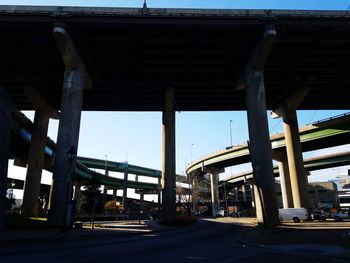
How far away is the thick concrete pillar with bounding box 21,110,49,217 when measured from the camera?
151 feet

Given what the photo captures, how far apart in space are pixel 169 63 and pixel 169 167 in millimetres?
12388

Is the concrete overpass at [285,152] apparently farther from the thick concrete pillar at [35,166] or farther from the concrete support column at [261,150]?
the thick concrete pillar at [35,166]

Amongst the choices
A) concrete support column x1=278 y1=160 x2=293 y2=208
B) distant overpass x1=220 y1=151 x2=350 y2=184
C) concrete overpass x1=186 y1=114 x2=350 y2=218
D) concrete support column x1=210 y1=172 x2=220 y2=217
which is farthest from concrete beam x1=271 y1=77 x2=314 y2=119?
concrete support column x1=210 y1=172 x2=220 y2=217

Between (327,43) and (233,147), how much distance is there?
1704 inches

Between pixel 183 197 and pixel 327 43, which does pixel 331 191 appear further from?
pixel 327 43

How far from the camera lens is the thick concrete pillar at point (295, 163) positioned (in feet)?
162

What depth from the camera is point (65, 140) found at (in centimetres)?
3198

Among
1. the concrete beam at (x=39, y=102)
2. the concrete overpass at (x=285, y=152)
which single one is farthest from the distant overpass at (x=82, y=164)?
the concrete overpass at (x=285, y=152)

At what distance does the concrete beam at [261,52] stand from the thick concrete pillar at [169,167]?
1087cm

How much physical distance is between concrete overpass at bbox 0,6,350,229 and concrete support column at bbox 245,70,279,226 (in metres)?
0.10

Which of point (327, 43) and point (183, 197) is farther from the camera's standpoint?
point (183, 197)

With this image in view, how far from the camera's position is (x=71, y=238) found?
20.6 m

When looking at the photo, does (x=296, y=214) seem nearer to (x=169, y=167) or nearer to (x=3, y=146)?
(x=169, y=167)

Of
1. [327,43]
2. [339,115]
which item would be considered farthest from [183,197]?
[327,43]
